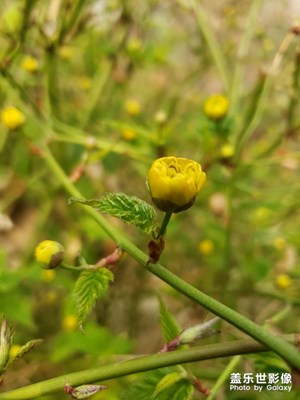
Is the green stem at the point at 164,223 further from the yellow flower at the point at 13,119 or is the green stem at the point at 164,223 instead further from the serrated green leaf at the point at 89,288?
the yellow flower at the point at 13,119

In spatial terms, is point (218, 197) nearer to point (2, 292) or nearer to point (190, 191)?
point (2, 292)

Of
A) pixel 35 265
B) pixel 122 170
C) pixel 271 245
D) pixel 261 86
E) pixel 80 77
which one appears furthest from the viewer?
pixel 80 77

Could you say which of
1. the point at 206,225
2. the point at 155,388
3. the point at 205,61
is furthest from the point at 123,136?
the point at 155,388

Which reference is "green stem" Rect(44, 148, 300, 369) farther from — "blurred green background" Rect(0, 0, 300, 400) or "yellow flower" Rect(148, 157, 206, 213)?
"blurred green background" Rect(0, 0, 300, 400)

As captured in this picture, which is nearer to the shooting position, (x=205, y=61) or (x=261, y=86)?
(x=261, y=86)

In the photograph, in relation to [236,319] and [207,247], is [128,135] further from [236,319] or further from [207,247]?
[236,319]

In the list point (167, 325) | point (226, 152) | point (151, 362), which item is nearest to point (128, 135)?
point (226, 152)
